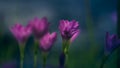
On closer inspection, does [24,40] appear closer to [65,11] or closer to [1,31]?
[1,31]

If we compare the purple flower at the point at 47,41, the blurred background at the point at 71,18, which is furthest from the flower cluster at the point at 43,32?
the blurred background at the point at 71,18

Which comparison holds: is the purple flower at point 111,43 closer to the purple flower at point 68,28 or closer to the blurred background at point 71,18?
the purple flower at point 68,28

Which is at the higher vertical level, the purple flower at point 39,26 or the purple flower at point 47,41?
the purple flower at point 39,26

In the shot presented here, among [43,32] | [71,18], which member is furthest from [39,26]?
[71,18]

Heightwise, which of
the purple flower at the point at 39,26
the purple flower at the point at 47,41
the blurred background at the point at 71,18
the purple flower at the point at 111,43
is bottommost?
the blurred background at the point at 71,18

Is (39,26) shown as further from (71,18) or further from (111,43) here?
(71,18)
